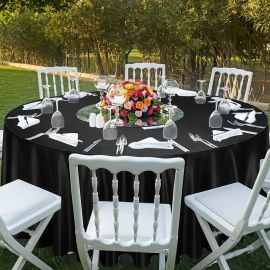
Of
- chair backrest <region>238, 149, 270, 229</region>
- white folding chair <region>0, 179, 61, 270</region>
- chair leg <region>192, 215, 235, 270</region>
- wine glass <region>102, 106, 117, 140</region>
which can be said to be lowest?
chair leg <region>192, 215, 235, 270</region>

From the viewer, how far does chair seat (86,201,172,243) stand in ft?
7.00

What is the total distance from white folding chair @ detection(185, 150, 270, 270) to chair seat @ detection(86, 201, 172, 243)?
0.75ft

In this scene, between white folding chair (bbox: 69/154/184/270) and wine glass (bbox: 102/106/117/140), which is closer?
white folding chair (bbox: 69/154/184/270)

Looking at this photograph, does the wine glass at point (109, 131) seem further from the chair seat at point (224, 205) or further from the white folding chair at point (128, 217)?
the chair seat at point (224, 205)

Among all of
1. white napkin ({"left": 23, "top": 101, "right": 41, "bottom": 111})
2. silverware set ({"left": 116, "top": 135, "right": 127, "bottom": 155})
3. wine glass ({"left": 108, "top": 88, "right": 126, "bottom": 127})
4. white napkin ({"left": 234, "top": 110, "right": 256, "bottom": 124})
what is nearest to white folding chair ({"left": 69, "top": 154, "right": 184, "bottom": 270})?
silverware set ({"left": 116, "top": 135, "right": 127, "bottom": 155})

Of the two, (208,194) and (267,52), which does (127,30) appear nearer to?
(267,52)

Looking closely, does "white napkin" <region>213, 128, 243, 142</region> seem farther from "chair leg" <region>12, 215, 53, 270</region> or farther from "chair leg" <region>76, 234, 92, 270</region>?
"chair leg" <region>12, 215, 53, 270</region>

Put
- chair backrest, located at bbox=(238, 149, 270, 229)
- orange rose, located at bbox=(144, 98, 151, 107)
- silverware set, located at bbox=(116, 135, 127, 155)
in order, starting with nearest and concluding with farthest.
Result: chair backrest, located at bbox=(238, 149, 270, 229)
silverware set, located at bbox=(116, 135, 127, 155)
orange rose, located at bbox=(144, 98, 151, 107)

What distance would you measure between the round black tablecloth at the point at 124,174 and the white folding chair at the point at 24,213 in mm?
127

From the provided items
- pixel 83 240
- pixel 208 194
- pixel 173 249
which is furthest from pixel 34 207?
pixel 208 194

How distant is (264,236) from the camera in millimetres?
2727

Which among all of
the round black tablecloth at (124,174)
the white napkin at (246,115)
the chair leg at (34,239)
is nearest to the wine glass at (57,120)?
the round black tablecloth at (124,174)

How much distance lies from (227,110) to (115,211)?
178cm

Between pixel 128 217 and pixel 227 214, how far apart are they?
604 millimetres
